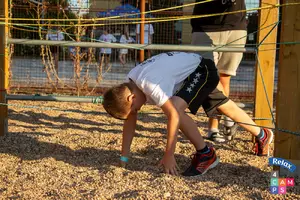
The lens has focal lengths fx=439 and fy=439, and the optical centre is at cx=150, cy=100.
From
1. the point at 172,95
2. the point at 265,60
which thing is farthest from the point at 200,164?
the point at 265,60

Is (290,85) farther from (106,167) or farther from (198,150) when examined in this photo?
(106,167)

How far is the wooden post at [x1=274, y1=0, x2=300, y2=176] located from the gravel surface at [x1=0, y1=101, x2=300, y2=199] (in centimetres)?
24

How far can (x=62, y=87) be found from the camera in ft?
23.3

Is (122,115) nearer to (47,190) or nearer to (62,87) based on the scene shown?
(47,190)

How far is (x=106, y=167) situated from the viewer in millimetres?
2908

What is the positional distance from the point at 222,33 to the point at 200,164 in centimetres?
143

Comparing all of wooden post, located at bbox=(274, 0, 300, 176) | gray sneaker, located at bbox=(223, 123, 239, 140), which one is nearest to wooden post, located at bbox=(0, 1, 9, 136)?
gray sneaker, located at bbox=(223, 123, 239, 140)

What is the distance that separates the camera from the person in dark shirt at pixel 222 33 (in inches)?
148

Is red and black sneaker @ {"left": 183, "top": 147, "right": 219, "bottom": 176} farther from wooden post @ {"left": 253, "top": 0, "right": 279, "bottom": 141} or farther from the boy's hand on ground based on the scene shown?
wooden post @ {"left": 253, "top": 0, "right": 279, "bottom": 141}

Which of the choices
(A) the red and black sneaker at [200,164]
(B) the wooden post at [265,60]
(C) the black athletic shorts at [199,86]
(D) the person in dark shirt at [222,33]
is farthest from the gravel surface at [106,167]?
(C) the black athletic shorts at [199,86]

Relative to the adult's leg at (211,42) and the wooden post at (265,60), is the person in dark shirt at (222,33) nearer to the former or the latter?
the adult's leg at (211,42)

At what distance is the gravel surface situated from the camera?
2.39 meters

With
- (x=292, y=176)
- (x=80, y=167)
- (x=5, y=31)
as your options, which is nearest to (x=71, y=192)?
(x=80, y=167)

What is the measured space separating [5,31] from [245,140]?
7.25ft
